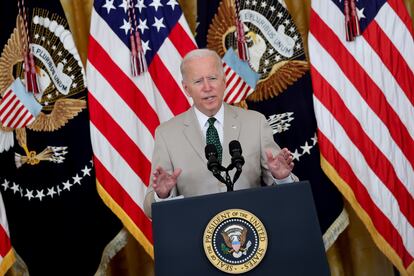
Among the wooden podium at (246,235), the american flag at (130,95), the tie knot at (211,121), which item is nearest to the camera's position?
the wooden podium at (246,235)

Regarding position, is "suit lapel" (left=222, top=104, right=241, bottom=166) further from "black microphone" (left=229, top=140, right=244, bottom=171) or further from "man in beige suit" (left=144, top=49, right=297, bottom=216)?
"black microphone" (left=229, top=140, right=244, bottom=171)

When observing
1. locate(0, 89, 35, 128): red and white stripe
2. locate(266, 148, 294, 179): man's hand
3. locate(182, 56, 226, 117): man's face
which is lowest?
locate(266, 148, 294, 179): man's hand

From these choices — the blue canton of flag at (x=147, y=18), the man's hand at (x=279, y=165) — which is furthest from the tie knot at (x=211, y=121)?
the blue canton of flag at (x=147, y=18)

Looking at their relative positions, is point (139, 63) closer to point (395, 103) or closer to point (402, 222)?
point (395, 103)

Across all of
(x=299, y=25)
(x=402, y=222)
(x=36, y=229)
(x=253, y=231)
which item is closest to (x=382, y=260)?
(x=402, y=222)

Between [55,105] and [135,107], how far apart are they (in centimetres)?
55

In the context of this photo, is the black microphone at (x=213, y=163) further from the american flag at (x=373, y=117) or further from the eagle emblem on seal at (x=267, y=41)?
the eagle emblem on seal at (x=267, y=41)

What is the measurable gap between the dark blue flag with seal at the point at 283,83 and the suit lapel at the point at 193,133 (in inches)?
52.8

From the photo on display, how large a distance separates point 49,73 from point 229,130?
1.88 m

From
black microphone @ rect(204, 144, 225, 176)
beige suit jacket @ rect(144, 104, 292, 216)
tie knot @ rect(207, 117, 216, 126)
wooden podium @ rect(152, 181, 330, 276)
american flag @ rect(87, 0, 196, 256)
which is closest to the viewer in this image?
wooden podium @ rect(152, 181, 330, 276)

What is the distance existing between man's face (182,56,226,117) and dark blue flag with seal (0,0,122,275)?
1.63 metres

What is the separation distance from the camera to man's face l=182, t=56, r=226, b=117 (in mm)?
2439

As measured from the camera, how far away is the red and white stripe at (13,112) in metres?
3.84

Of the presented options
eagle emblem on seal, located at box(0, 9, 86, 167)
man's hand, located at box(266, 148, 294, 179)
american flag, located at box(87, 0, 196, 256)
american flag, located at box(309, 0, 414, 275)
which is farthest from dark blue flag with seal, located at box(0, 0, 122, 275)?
man's hand, located at box(266, 148, 294, 179)
